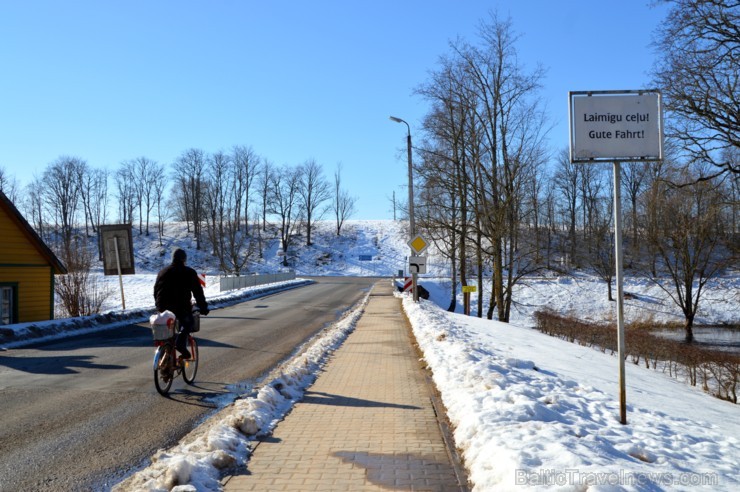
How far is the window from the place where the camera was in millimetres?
20734

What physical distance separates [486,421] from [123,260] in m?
19.8

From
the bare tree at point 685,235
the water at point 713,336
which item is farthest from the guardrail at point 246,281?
the water at point 713,336

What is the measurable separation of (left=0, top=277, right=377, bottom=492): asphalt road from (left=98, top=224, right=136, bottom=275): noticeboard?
7.45 m

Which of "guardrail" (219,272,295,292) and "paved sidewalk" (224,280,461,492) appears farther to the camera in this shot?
"guardrail" (219,272,295,292)

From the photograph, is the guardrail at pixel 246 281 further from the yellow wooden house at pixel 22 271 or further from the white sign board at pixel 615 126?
the white sign board at pixel 615 126

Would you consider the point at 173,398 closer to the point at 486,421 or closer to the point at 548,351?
the point at 486,421

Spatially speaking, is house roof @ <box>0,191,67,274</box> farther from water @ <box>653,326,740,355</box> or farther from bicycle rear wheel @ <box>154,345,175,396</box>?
water @ <box>653,326,740,355</box>

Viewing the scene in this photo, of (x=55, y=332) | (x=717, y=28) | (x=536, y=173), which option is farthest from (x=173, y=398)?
(x=536, y=173)

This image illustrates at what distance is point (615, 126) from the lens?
6.74 metres

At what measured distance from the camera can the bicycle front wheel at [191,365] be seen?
28.2 feet

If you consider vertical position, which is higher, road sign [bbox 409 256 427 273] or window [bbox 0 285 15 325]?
road sign [bbox 409 256 427 273]

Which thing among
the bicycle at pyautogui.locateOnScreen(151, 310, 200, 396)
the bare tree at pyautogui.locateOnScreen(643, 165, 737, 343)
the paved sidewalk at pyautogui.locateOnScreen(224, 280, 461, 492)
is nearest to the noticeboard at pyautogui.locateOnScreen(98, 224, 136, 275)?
the bicycle at pyautogui.locateOnScreen(151, 310, 200, 396)

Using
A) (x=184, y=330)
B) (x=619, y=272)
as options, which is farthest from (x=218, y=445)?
(x=619, y=272)

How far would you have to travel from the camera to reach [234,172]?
9181cm
